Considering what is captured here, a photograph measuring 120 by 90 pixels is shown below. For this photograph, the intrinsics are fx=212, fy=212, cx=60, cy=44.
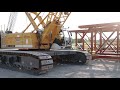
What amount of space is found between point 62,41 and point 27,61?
425 centimetres

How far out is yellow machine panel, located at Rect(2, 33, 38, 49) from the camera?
12477 mm

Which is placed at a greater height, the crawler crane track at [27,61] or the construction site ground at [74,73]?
the crawler crane track at [27,61]

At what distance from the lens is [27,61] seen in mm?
9719

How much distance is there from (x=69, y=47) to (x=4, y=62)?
14.1 feet

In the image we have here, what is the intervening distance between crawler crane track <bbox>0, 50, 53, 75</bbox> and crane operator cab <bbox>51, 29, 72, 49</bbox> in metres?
3.19

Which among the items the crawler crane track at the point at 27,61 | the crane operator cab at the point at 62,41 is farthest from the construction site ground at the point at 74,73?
Answer: the crane operator cab at the point at 62,41

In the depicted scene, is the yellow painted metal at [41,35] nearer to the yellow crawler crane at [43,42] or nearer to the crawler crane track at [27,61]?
the yellow crawler crane at [43,42]

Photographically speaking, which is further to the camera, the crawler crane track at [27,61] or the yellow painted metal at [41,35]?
the yellow painted metal at [41,35]

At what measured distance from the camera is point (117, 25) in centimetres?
1412

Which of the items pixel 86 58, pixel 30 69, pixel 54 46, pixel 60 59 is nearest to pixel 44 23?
pixel 54 46

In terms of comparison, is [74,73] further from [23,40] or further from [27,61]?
[23,40]

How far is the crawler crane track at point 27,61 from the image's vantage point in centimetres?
905

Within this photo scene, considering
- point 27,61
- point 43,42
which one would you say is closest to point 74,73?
point 27,61

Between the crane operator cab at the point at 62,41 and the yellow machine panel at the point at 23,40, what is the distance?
4.47ft
